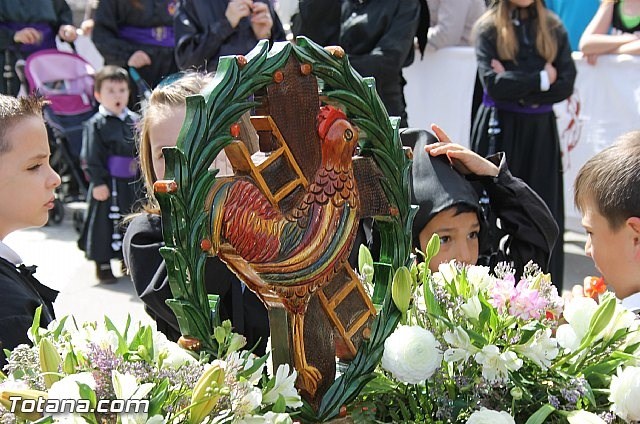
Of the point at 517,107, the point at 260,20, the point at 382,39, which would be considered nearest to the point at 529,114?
the point at 517,107

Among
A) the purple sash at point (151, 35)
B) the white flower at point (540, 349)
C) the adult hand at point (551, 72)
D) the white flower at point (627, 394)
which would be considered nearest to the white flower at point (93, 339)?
the white flower at point (540, 349)

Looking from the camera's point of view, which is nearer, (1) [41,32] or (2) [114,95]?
(2) [114,95]

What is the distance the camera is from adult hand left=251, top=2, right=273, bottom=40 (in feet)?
13.9

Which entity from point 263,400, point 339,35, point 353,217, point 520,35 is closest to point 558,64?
point 520,35

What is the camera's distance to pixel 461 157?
2.19 metres

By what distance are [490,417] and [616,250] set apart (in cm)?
71

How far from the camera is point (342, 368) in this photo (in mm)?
1441

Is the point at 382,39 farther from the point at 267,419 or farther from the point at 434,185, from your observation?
the point at 267,419

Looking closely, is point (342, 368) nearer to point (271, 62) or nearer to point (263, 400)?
point (263, 400)

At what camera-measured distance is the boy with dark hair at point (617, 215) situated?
1787 millimetres

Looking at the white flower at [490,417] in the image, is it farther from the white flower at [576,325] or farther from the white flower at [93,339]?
the white flower at [93,339]

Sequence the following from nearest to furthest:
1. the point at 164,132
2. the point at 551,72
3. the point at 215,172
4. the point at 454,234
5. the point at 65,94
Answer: the point at 215,172 → the point at 164,132 → the point at 454,234 → the point at 551,72 → the point at 65,94

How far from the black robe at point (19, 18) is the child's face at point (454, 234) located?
478 centimetres

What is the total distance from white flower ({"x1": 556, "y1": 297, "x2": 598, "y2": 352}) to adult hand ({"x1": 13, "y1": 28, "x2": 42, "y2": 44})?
18.3ft
